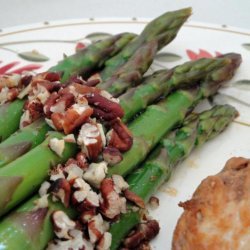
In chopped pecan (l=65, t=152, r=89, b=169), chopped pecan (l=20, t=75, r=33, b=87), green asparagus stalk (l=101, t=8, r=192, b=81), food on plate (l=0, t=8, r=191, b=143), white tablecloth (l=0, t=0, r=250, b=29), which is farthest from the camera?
white tablecloth (l=0, t=0, r=250, b=29)

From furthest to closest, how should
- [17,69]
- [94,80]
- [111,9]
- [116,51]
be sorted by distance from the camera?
[111,9]
[17,69]
[116,51]
[94,80]

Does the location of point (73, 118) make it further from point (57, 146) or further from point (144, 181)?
point (144, 181)

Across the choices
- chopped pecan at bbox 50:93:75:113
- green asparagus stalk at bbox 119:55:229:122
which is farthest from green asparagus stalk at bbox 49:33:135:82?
chopped pecan at bbox 50:93:75:113

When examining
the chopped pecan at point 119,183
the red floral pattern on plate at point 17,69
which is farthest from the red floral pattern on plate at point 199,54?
the chopped pecan at point 119,183

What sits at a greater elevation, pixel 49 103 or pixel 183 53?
pixel 49 103

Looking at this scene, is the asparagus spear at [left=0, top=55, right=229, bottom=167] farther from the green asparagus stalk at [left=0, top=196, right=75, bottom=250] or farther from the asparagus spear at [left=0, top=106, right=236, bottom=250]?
the green asparagus stalk at [left=0, top=196, right=75, bottom=250]

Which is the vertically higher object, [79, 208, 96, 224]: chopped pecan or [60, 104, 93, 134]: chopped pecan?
[60, 104, 93, 134]: chopped pecan

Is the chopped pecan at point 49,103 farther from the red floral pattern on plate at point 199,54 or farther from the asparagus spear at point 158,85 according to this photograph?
the red floral pattern on plate at point 199,54

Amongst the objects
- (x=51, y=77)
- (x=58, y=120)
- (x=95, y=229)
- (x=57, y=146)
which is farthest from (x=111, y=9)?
(x=95, y=229)
